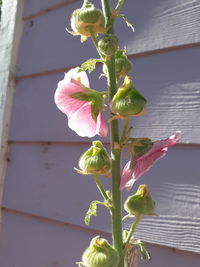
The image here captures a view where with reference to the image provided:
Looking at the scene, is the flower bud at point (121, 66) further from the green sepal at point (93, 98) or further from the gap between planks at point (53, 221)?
the gap between planks at point (53, 221)

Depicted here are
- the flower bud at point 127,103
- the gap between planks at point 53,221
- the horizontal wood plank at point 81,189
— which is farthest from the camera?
the gap between planks at point 53,221

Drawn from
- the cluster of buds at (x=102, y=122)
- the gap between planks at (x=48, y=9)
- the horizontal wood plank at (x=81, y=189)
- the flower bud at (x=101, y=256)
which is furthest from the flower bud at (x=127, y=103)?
the gap between planks at (x=48, y=9)

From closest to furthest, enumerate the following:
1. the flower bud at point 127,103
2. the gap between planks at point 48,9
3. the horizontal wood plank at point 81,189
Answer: the flower bud at point 127,103
the horizontal wood plank at point 81,189
the gap between planks at point 48,9

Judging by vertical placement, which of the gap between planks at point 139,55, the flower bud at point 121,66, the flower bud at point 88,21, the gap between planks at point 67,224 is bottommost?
the gap between planks at point 67,224

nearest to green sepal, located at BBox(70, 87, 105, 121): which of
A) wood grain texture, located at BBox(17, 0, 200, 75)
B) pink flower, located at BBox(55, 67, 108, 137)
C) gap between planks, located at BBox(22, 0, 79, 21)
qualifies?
pink flower, located at BBox(55, 67, 108, 137)

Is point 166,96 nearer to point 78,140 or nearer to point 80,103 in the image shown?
point 78,140

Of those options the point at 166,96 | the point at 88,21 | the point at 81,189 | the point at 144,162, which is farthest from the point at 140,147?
the point at 81,189
